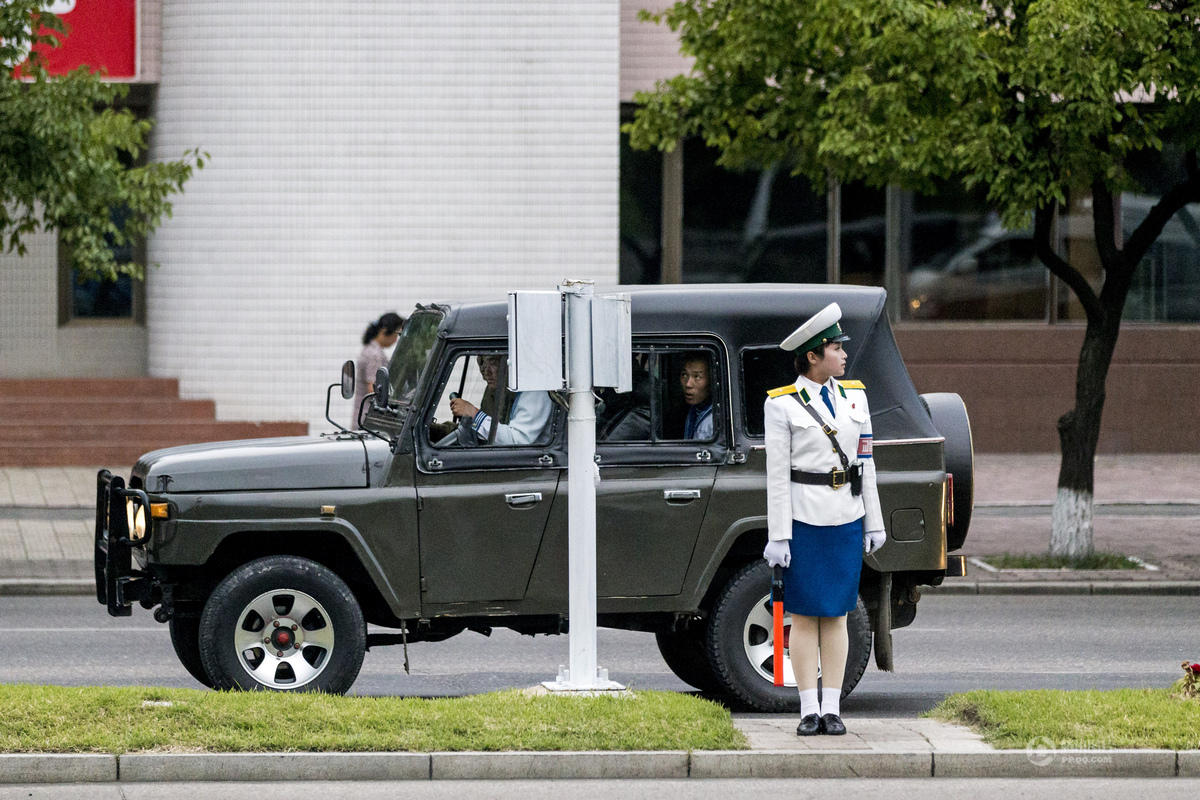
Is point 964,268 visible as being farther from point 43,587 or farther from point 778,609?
point 778,609

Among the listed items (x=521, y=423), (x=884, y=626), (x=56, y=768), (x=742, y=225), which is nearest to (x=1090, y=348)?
(x=884, y=626)

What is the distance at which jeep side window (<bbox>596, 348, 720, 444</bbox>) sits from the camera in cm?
891

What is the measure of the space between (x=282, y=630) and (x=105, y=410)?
14101 mm

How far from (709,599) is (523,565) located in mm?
954

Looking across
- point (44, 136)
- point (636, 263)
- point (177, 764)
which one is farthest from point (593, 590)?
point (636, 263)

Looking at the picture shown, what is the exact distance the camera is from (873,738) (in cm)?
768

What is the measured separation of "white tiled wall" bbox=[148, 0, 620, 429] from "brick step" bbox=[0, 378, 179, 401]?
450 mm

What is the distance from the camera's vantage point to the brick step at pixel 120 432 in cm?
2128

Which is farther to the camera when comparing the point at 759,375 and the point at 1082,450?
the point at 1082,450

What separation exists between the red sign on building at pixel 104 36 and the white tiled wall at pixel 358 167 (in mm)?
431

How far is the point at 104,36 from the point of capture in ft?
71.7

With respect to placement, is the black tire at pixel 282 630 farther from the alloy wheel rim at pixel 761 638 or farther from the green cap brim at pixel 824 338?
the green cap brim at pixel 824 338

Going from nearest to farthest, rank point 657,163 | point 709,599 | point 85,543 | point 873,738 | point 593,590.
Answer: point 873,738
point 593,590
point 709,599
point 85,543
point 657,163

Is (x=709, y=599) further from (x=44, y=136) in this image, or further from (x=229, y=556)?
(x=44, y=136)
